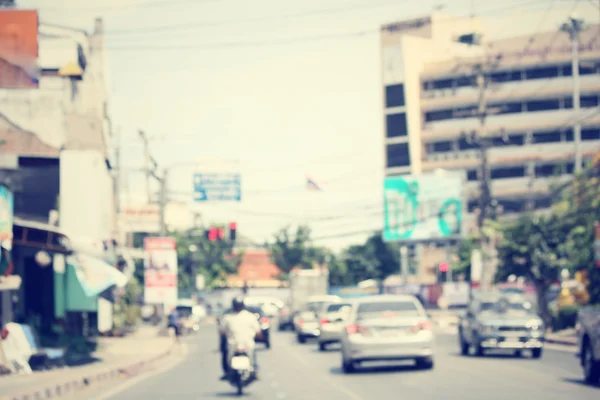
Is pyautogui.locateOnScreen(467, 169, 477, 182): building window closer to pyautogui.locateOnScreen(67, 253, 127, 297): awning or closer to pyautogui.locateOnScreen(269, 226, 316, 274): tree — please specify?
pyautogui.locateOnScreen(269, 226, 316, 274): tree

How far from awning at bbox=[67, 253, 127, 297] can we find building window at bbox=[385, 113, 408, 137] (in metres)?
76.2

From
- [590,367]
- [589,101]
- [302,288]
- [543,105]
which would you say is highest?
[543,105]

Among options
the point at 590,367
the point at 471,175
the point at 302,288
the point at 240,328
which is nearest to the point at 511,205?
the point at 471,175

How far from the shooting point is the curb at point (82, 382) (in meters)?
20.2

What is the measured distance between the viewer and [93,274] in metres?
29.4

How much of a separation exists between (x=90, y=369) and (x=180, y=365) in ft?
13.4

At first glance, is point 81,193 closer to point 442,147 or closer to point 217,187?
point 217,187

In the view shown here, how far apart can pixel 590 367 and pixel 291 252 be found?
93.3 metres

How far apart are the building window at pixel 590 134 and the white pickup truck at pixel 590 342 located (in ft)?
261

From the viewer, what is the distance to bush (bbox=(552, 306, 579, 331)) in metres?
42.6

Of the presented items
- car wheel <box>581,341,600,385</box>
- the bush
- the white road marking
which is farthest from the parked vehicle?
the bush

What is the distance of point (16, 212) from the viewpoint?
131 feet

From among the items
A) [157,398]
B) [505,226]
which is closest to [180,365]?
[157,398]

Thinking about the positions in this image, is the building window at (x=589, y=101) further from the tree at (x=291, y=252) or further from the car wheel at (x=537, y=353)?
the car wheel at (x=537, y=353)
